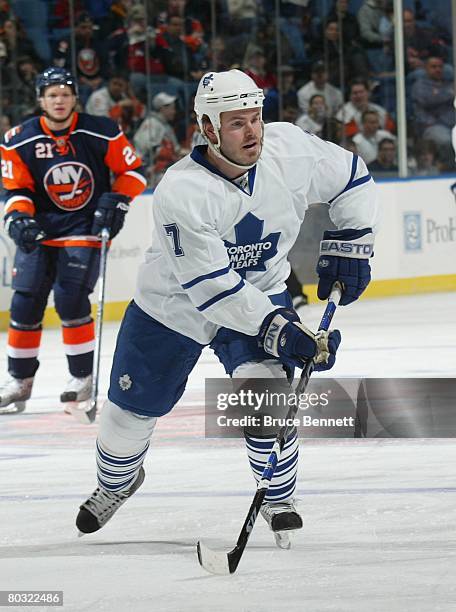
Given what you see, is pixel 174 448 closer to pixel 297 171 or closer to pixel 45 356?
pixel 297 171

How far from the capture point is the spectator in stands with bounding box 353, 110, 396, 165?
9.24m

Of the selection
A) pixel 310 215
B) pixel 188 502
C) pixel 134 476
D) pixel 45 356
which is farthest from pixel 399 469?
pixel 310 215

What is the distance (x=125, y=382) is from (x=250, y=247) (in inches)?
15.6

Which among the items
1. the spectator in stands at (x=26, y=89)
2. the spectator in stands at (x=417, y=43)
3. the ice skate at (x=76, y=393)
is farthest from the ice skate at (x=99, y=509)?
the spectator in stands at (x=417, y=43)

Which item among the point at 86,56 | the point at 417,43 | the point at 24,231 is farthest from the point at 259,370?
the point at 417,43

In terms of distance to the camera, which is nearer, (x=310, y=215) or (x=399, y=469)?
(x=399, y=469)

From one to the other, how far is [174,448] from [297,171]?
4.95ft

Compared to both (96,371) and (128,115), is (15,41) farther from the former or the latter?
(96,371)

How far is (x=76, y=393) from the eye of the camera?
5.13m

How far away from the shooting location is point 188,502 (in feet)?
11.4

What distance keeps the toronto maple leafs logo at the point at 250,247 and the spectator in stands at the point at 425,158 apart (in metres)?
6.34

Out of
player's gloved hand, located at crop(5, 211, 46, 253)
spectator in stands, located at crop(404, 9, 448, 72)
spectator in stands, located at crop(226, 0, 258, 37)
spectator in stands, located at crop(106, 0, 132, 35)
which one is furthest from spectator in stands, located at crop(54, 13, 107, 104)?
player's gloved hand, located at crop(5, 211, 46, 253)

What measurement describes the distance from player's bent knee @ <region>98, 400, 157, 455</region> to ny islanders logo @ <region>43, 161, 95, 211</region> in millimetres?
2107

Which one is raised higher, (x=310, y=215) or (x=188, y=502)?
(x=188, y=502)
